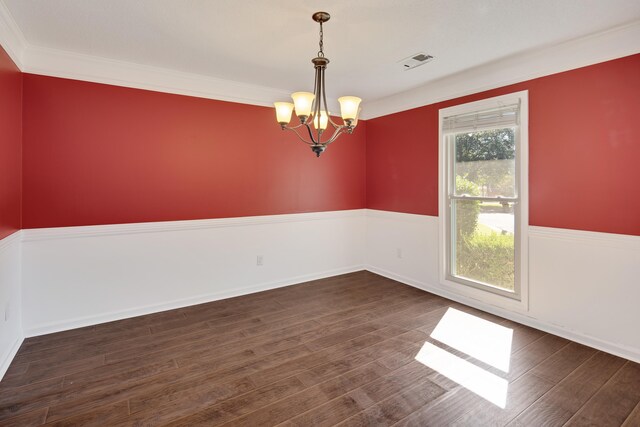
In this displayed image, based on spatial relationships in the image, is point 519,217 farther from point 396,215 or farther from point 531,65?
point 396,215

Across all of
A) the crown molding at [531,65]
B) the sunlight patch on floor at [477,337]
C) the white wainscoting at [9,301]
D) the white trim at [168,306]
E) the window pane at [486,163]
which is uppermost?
the crown molding at [531,65]

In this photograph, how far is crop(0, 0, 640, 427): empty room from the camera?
7.47 feet

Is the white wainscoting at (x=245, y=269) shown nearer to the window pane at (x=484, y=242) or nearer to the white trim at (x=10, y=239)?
the white trim at (x=10, y=239)

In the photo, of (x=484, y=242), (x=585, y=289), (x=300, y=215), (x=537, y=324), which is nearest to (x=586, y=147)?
(x=585, y=289)

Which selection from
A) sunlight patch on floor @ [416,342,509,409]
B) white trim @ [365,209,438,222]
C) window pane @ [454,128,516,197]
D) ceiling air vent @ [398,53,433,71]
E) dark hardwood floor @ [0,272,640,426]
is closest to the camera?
dark hardwood floor @ [0,272,640,426]

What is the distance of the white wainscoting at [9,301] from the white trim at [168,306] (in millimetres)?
221

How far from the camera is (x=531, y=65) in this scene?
10.3 ft

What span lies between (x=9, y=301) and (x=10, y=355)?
41cm

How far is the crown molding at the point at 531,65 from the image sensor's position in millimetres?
2629

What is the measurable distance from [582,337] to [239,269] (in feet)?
11.5

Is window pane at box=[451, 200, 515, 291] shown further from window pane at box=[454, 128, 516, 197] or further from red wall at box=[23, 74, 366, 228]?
red wall at box=[23, 74, 366, 228]

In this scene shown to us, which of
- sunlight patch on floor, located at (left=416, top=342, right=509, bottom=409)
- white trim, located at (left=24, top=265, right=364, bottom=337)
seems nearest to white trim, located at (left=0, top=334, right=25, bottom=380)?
white trim, located at (left=24, top=265, right=364, bottom=337)

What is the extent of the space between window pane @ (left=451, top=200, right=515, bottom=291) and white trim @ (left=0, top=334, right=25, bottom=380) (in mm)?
4216

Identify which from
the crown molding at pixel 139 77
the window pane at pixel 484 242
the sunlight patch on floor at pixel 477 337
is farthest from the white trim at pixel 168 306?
the crown molding at pixel 139 77
